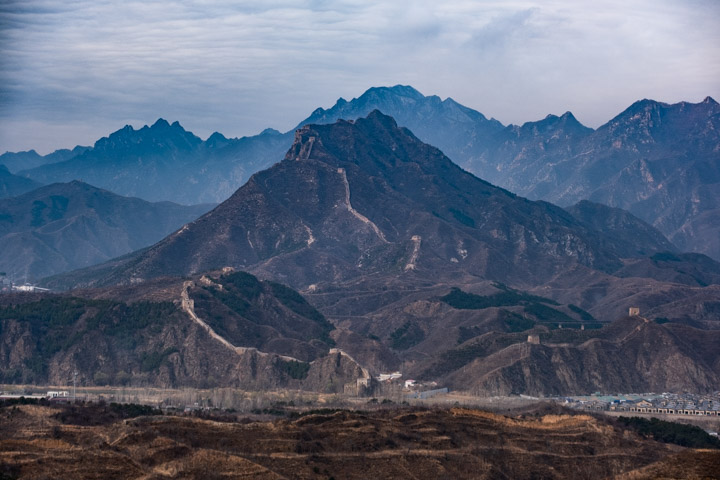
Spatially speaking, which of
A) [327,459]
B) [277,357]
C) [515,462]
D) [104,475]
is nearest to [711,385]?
[277,357]

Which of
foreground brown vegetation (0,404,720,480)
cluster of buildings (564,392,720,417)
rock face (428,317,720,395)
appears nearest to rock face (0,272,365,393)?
rock face (428,317,720,395)

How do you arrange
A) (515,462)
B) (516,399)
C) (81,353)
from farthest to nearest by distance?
1. (81,353)
2. (516,399)
3. (515,462)

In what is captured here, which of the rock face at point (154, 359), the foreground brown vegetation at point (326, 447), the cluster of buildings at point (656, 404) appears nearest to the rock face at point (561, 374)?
the cluster of buildings at point (656, 404)

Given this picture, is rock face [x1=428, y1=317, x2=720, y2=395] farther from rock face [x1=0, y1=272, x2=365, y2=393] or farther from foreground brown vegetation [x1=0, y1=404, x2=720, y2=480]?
foreground brown vegetation [x1=0, y1=404, x2=720, y2=480]

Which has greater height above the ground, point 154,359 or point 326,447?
point 154,359

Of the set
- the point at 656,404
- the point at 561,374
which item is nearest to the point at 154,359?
the point at 561,374

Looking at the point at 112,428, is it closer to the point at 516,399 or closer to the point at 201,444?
the point at 201,444

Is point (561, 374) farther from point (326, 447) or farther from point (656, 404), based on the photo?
point (326, 447)
